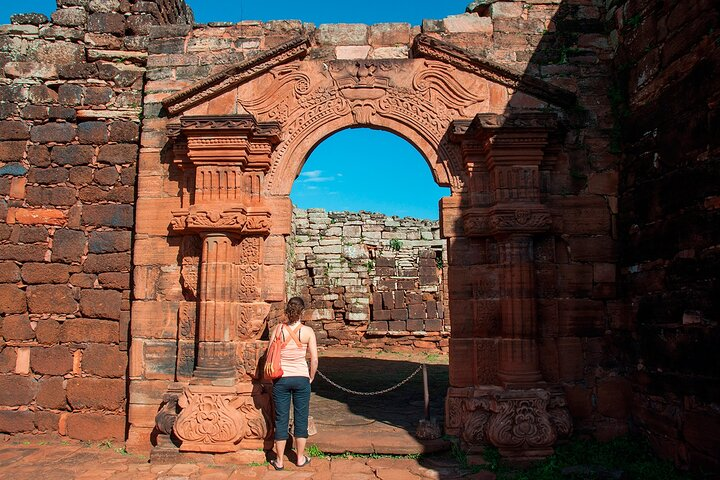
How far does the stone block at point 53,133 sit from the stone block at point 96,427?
3313 millimetres

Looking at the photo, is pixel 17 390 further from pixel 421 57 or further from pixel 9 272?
pixel 421 57

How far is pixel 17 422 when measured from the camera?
612 centimetres

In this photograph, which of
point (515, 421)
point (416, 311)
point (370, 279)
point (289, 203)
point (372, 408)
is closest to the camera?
point (515, 421)

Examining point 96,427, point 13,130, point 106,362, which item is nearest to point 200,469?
point 96,427

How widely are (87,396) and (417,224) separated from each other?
10.2 metres

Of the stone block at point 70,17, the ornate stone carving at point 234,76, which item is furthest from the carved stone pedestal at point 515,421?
the stone block at point 70,17

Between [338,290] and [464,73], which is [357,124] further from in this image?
[338,290]

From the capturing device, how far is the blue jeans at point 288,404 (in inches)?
203

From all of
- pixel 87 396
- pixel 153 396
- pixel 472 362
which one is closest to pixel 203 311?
pixel 153 396

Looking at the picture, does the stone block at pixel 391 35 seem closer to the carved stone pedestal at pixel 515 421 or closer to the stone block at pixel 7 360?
the carved stone pedestal at pixel 515 421

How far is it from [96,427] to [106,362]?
738 mm

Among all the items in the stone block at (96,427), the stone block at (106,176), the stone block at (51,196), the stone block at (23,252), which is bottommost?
the stone block at (96,427)

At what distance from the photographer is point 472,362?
5.78m

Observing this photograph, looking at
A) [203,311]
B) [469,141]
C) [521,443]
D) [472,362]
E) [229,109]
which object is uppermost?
[229,109]
